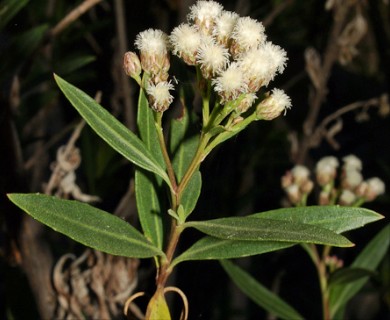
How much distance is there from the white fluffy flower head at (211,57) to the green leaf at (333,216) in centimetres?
13

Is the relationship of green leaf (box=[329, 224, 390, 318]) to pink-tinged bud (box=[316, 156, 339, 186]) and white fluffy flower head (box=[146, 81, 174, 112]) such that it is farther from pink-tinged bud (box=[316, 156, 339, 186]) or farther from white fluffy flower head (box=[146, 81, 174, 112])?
white fluffy flower head (box=[146, 81, 174, 112])

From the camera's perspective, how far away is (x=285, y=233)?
0.51 metres

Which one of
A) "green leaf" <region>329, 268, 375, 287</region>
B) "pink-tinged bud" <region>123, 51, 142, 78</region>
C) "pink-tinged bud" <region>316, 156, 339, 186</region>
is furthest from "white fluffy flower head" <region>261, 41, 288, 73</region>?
"pink-tinged bud" <region>316, 156, 339, 186</region>

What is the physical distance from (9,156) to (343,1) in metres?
0.85

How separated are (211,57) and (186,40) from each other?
0.11 ft

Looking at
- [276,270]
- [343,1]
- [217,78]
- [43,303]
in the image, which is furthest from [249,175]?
[217,78]

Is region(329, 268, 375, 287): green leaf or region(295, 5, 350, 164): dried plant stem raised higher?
region(295, 5, 350, 164): dried plant stem

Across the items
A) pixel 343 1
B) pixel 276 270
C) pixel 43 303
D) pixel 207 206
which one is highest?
pixel 343 1

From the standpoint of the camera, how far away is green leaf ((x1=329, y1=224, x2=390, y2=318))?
104 cm

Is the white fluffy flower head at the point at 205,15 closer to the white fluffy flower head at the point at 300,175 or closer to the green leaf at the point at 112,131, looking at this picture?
the green leaf at the point at 112,131

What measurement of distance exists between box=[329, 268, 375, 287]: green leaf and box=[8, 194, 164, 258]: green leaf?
0.44m

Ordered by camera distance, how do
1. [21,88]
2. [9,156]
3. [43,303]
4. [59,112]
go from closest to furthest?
[9,156]
[43,303]
[21,88]
[59,112]

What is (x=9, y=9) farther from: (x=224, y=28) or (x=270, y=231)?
(x=270, y=231)

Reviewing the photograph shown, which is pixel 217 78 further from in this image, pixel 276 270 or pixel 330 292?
pixel 276 270
